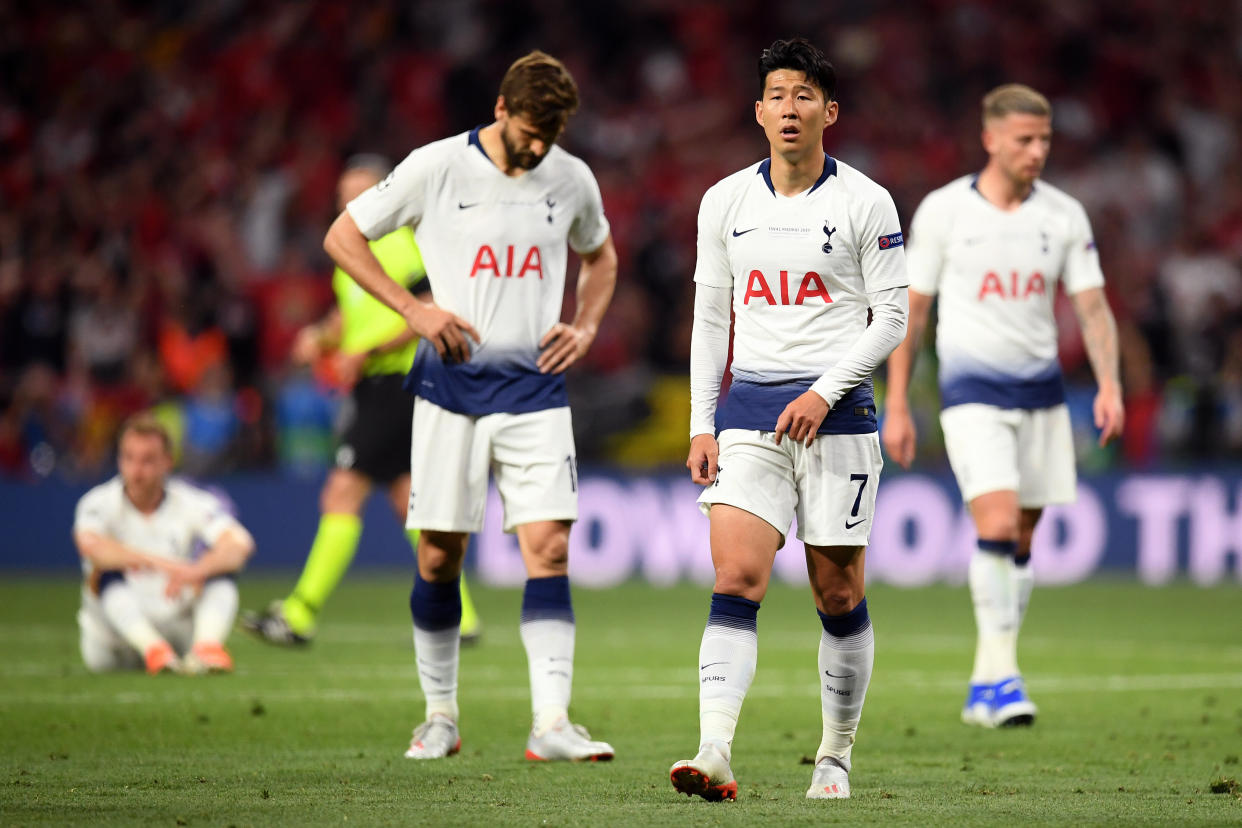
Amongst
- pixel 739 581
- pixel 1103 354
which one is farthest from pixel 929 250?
pixel 739 581

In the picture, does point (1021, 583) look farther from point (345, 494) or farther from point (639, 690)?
point (345, 494)

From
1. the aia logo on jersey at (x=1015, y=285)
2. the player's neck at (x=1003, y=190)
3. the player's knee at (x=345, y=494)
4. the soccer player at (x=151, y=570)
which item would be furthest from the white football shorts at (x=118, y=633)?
the player's neck at (x=1003, y=190)

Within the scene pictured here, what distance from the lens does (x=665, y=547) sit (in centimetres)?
1644

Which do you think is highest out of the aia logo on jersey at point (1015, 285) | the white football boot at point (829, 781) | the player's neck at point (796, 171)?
the player's neck at point (796, 171)

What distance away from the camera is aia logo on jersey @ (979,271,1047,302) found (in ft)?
26.5

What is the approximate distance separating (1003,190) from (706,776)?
3874mm

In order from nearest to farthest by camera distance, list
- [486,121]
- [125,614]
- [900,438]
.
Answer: [900,438], [125,614], [486,121]

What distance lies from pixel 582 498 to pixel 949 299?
8495 mm

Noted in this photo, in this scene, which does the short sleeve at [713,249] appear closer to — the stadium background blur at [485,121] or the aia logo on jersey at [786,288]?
the aia logo on jersey at [786,288]

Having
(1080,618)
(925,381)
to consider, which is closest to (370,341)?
(1080,618)

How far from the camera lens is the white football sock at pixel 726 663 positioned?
533cm

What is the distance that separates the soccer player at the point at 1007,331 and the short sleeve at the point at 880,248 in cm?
238

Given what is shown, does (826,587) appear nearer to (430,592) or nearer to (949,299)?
(430,592)

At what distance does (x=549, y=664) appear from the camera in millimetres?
6594
